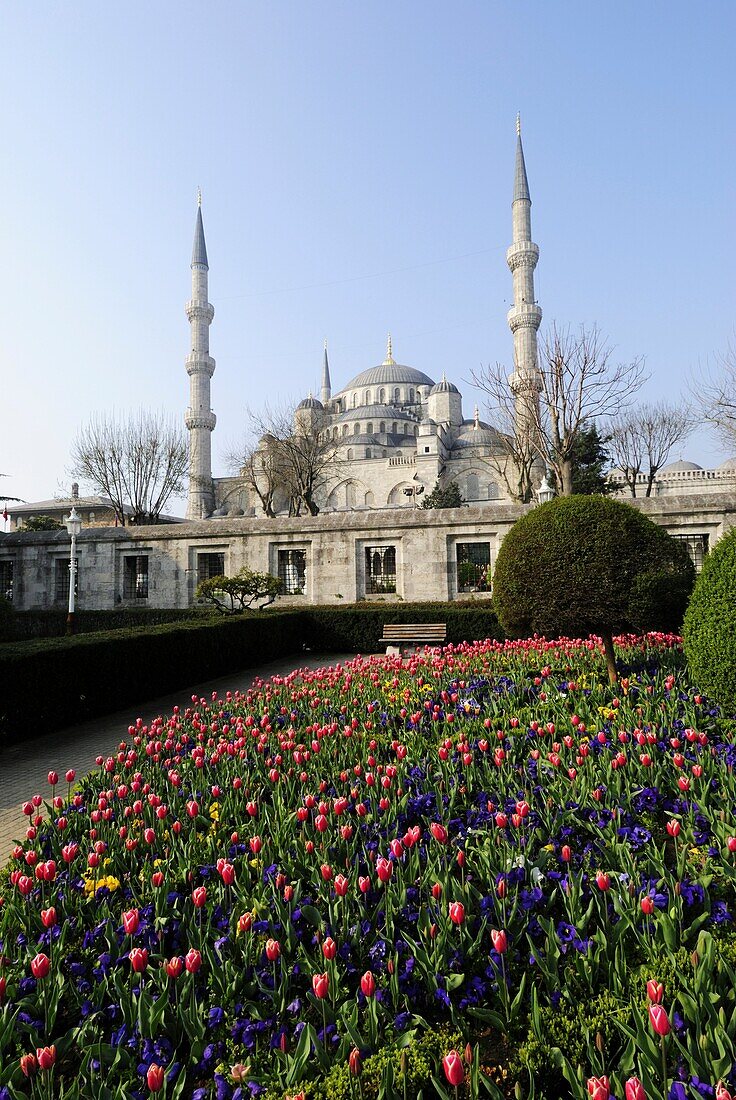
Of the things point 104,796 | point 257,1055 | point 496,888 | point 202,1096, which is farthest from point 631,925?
point 104,796

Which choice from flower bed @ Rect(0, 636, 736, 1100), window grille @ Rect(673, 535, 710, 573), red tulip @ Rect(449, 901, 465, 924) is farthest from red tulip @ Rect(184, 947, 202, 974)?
window grille @ Rect(673, 535, 710, 573)

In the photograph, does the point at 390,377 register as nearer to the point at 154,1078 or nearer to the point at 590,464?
the point at 590,464

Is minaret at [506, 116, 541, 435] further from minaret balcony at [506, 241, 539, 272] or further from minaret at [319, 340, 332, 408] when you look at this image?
minaret at [319, 340, 332, 408]

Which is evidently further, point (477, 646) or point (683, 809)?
point (477, 646)

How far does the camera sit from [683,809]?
3570mm

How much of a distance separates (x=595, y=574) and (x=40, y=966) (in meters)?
5.84

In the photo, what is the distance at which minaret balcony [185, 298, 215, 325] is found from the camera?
50656 mm

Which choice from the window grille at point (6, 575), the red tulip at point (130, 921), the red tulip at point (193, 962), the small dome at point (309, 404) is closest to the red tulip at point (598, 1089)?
the red tulip at point (193, 962)

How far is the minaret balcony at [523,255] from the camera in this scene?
43812mm

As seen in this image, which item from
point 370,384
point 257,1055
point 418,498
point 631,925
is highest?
point 370,384

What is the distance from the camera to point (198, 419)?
50.4 m

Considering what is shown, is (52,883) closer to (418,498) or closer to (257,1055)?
(257,1055)

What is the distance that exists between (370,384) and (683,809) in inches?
3217

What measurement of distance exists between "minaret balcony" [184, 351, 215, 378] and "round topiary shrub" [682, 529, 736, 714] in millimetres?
49712
